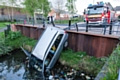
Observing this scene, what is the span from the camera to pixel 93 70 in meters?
4.47

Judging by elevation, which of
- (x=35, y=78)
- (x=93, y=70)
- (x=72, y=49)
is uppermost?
(x=72, y=49)

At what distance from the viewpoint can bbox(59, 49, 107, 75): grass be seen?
4463 mm

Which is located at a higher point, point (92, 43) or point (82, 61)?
point (92, 43)

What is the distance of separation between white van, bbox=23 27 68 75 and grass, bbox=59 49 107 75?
569 mm

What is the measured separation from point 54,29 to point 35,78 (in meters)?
2.59

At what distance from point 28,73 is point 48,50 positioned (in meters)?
1.54

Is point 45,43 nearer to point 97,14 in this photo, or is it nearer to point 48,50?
point 48,50

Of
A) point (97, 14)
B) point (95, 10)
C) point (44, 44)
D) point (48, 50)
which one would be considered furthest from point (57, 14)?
point (48, 50)

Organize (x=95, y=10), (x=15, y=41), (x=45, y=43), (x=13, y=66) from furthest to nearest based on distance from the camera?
(x=95, y=10) < (x=15, y=41) < (x=13, y=66) < (x=45, y=43)

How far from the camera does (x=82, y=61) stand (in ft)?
15.9

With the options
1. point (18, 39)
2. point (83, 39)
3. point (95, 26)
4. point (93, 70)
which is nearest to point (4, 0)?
point (18, 39)

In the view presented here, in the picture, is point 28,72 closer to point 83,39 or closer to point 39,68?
point 39,68

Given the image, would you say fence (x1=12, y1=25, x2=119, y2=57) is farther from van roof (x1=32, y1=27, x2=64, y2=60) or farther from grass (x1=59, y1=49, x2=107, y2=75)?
van roof (x1=32, y1=27, x2=64, y2=60)

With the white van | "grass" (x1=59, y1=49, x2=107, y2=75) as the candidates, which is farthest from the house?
"grass" (x1=59, y1=49, x2=107, y2=75)
